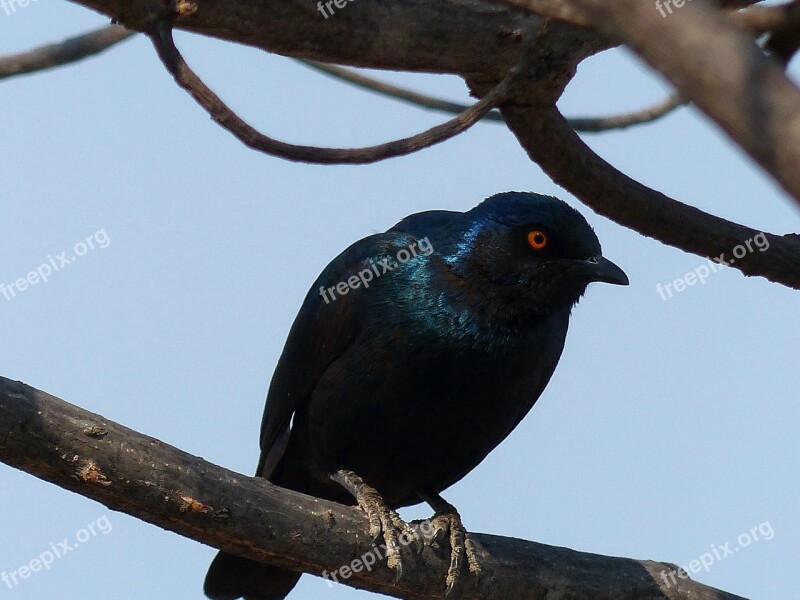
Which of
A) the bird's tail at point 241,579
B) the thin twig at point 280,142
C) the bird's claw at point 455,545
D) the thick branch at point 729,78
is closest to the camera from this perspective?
the thick branch at point 729,78

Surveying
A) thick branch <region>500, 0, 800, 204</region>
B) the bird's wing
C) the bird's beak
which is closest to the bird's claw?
the bird's wing

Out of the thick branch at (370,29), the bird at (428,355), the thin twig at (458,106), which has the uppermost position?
the thin twig at (458,106)

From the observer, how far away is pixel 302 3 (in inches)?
160

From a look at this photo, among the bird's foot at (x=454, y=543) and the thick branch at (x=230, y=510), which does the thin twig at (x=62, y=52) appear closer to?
the thick branch at (x=230, y=510)

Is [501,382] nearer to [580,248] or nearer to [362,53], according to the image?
[580,248]

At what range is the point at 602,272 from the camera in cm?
597

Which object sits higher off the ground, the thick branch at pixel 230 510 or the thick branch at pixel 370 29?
the thick branch at pixel 370 29

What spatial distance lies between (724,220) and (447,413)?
174 centimetres

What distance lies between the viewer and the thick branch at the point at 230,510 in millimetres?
4102

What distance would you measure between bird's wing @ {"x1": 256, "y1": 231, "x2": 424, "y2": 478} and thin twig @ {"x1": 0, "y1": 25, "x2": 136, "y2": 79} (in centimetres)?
210

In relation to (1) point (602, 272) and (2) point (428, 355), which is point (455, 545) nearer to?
(2) point (428, 355)

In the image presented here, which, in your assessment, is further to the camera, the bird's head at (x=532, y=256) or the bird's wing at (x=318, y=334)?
the bird's wing at (x=318, y=334)

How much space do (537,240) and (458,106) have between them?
5.49 ft

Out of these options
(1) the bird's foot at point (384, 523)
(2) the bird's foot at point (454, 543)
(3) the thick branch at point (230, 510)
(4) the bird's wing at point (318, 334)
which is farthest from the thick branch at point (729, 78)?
(4) the bird's wing at point (318, 334)
